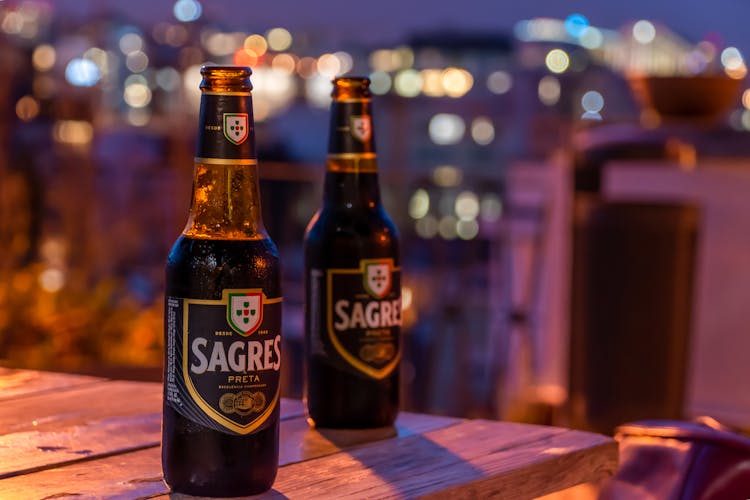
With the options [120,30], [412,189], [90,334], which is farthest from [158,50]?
[90,334]

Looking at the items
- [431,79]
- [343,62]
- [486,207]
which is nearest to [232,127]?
[343,62]

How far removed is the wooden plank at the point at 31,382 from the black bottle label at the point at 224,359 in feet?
1.54

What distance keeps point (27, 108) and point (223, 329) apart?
4.49m

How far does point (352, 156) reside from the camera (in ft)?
3.94

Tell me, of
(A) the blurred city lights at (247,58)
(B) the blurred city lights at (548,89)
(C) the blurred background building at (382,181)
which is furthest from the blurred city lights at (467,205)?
(A) the blurred city lights at (247,58)

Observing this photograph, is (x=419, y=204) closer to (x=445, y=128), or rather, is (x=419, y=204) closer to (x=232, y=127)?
(x=232, y=127)

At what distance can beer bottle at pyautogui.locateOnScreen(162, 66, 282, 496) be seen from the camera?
2.94ft

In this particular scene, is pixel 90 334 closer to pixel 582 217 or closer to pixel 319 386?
pixel 582 217

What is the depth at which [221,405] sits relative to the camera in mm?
897

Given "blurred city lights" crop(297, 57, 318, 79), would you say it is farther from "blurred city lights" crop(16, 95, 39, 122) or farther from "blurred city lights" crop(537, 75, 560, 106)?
"blurred city lights" crop(16, 95, 39, 122)

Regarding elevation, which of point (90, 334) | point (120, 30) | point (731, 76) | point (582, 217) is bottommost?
point (90, 334)

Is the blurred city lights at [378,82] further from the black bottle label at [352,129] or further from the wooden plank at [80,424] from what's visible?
the wooden plank at [80,424]

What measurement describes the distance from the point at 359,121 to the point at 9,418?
469 mm

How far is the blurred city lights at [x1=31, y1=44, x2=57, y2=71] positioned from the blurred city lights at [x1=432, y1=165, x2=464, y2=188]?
6.28ft
